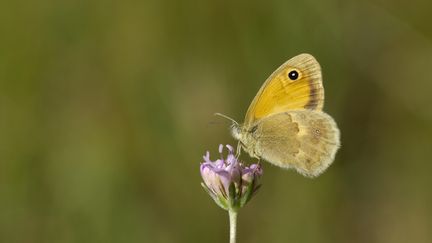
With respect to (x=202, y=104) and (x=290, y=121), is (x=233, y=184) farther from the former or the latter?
(x=202, y=104)

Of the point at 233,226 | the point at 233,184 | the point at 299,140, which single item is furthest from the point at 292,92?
the point at 233,226

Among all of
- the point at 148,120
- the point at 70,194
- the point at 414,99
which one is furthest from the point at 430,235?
the point at 70,194

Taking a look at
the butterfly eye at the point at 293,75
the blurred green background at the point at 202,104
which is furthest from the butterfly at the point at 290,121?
the blurred green background at the point at 202,104

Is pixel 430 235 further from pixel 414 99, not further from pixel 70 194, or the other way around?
pixel 70 194

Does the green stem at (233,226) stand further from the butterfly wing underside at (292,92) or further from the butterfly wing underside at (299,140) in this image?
the butterfly wing underside at (292,92)

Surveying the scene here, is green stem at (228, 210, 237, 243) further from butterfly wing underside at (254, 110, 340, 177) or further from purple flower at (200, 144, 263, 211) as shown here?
butterfly wing underside at (254, 110, 340, 177)

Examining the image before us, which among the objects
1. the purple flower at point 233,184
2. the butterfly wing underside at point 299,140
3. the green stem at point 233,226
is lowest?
the green stem at point 233,226

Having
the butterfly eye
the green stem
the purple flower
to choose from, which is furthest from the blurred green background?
the green stem
